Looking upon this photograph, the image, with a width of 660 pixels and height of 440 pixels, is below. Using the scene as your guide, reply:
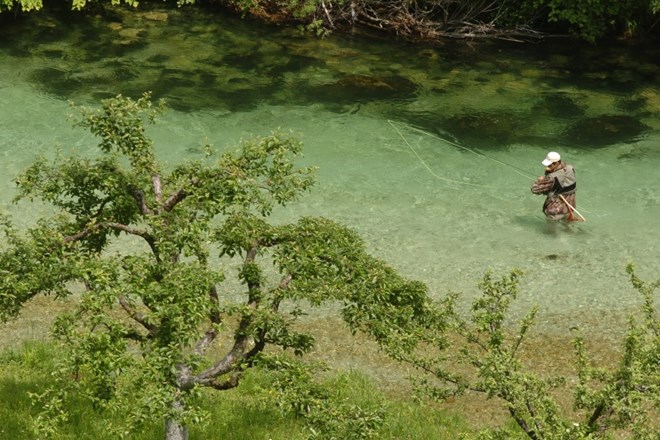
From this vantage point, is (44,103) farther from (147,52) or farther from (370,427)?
(370,427)

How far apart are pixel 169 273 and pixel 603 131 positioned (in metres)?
16.3

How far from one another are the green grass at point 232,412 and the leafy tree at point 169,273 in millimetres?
1898

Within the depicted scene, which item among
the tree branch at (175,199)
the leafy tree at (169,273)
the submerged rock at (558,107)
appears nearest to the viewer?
the leafy tree at (169,273)

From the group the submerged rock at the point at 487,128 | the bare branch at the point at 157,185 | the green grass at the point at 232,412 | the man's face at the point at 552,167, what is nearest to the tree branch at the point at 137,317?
the bare branch at the point at 157,185

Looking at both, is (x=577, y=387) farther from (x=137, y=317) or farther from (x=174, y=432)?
(x=137, y=317)

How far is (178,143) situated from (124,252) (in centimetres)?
523

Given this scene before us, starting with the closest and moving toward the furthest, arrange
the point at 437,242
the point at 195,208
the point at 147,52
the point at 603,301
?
the point at 195,208 < the point at 603,301 < the point at 437,242 < the point at 147,52

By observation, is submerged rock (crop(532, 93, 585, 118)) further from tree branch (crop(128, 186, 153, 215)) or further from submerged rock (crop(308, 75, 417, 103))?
tree branch (crop(128, 186, 153, 215))

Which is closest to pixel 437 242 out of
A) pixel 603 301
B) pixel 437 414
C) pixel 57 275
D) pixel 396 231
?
pixel 396 231

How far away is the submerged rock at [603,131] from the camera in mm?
25250

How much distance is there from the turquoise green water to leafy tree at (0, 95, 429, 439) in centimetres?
644

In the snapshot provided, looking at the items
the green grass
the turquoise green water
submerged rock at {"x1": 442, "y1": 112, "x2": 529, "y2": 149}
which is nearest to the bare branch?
the green grass

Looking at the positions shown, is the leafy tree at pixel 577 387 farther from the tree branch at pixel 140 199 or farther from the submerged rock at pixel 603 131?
the submerged rock at pixel 603 131

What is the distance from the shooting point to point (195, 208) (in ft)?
40.1
